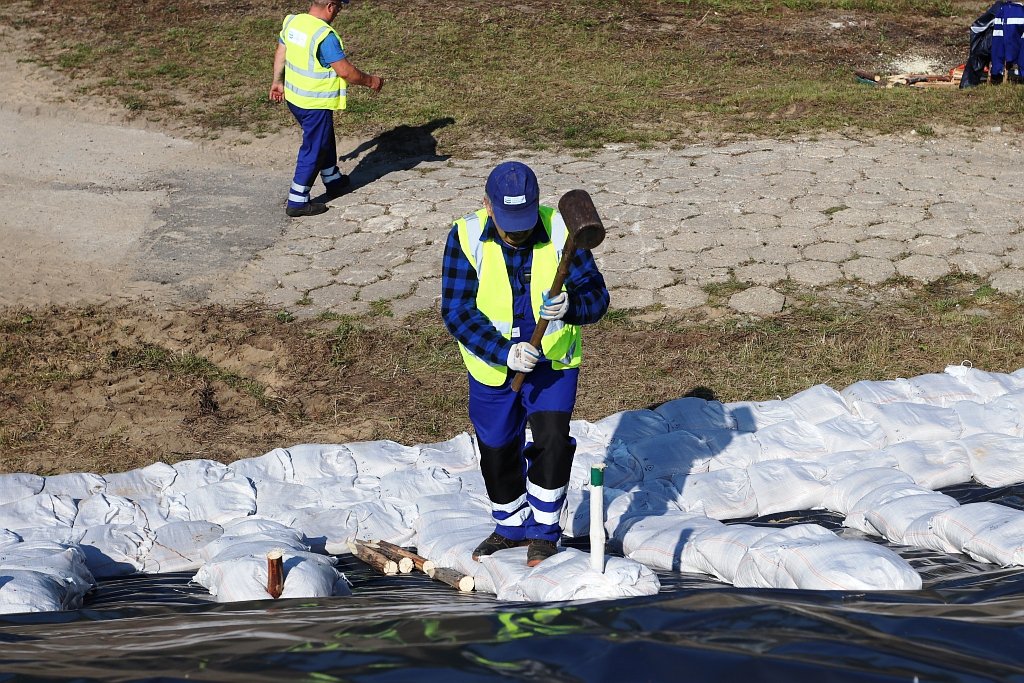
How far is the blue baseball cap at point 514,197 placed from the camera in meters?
3.84

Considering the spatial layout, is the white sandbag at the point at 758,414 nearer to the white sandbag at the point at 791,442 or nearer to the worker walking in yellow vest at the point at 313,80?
the white sandbag at the point at 791,442

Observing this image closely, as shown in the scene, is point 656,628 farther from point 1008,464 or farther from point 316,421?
point 316,421

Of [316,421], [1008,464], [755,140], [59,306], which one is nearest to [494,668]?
[1008,464]

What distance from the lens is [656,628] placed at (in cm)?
296

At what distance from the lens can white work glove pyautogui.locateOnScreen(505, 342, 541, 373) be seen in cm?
387

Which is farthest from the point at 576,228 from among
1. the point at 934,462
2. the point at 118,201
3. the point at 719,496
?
the point at 118,201

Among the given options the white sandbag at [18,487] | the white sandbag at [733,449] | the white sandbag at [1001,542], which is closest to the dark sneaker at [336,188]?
the white sandbag at [18,487]

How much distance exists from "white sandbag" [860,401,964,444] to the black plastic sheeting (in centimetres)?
175

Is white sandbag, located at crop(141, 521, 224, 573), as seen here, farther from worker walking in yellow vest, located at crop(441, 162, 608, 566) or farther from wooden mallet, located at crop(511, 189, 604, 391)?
wooden mallet, located at crop(511, 189, 604, 391)

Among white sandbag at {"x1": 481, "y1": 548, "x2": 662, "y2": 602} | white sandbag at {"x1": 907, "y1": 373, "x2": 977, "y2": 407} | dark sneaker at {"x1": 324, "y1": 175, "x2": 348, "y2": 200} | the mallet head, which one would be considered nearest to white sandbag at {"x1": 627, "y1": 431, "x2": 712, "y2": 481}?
white sandbag at {"x1": 907, "y1": 373, "x2": 977, "y2": 407}

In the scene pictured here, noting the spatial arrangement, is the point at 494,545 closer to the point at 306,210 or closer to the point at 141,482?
the point at 141,482

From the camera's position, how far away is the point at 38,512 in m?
4.82

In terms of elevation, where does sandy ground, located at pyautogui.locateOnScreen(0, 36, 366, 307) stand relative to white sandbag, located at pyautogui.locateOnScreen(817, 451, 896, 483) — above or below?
above

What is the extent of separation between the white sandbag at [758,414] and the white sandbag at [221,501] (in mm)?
2323
